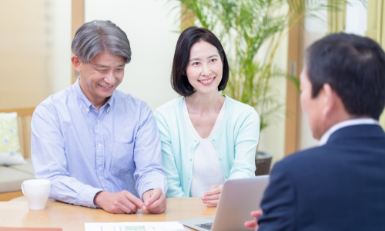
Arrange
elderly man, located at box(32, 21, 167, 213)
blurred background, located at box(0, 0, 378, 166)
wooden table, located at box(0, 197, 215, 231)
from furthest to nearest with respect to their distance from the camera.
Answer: blurred background, located at box(0, 0, 378, 166), elderly man, located at box(32, 21, 167, 213), wooden table, located at box(0, 197, 215, 231)

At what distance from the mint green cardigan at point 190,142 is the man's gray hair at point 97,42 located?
1.39 feet

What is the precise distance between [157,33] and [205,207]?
2893mm

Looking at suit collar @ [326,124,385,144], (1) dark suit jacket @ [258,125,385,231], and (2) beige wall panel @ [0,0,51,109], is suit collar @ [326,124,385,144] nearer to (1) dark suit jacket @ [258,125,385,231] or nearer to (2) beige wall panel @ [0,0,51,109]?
(1) dark suit jacket @ [258,125,385,231]

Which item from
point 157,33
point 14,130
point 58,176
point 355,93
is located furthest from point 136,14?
point 355,93

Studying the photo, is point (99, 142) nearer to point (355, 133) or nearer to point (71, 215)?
point (71, 215)

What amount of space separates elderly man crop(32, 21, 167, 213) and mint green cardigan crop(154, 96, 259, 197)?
112 mm

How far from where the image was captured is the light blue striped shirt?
67.0 inches

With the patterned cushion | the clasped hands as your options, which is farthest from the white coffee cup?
the patterned cushion

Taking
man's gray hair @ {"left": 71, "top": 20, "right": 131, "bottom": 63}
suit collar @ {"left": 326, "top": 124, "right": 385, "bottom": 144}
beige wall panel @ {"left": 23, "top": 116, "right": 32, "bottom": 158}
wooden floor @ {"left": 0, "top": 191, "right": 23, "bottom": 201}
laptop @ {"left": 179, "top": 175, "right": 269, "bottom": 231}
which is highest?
man's gray hair @ {"left": 71, "top": 20, "right": 131, "bottom": 63}

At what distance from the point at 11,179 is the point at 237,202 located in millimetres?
2316

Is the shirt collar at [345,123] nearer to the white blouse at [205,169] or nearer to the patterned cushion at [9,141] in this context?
the white blouse at [205,169]

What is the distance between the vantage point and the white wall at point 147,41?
4.04m

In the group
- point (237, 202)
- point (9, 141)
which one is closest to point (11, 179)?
point (9, 141)

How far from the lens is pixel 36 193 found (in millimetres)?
1437
